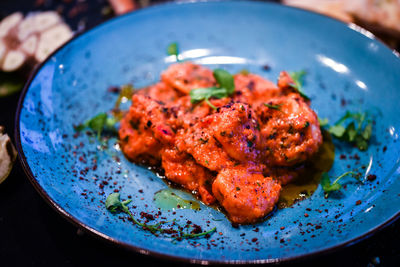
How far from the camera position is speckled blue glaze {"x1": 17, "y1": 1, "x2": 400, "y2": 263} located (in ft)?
7.74

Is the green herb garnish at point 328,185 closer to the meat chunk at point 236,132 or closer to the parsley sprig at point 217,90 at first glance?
the meat chunk at point 236,132

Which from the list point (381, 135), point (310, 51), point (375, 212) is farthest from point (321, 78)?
point (375, 212)

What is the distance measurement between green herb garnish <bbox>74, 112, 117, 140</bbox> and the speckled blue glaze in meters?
0.11

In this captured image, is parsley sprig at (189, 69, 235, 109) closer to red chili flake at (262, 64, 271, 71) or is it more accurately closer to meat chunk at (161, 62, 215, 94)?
meat chunk at (161, 62, 215, 94)

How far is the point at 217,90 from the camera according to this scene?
3145 mm

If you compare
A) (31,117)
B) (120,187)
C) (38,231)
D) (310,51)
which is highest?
(310,51)

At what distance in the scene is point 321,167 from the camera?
3.07 meters

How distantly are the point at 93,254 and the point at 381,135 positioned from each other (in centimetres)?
251

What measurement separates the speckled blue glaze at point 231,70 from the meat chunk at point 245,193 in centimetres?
Answer: 10

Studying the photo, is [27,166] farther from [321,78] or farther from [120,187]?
[321,78]

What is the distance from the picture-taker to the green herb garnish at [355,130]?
3.17 meters

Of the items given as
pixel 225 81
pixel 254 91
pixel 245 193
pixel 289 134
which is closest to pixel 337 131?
pixel 289 134

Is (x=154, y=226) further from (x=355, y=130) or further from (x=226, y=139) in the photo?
(x=355, y=130)

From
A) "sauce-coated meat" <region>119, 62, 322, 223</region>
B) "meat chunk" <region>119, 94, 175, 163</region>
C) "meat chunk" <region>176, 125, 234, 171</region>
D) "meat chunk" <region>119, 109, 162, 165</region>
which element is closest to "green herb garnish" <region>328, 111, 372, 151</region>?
"sauce-coated meat" <region>119, 62, 322, 223</region>
